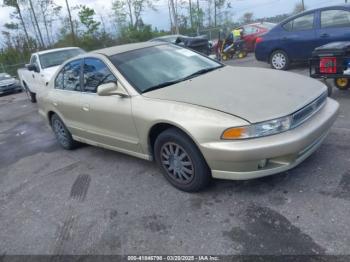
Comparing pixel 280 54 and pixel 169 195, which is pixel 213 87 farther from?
pixel 280 54

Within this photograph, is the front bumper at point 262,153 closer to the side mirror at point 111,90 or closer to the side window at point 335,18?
the side mirror at point 111,90

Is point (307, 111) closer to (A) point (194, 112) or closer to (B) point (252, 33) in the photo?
(A) point (194, 112)

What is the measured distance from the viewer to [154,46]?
15.2 feet

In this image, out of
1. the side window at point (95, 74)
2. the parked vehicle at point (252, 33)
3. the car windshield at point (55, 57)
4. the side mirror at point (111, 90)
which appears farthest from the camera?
the parked vehicle at point (252, 33)

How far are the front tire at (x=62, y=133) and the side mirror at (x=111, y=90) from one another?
194 cm

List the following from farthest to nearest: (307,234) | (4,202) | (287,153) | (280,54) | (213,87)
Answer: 1. (280,54)
2. (4,202)
3. (213,87)
4. (287,153)
5. (307,234)

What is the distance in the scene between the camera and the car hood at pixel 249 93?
3.07m

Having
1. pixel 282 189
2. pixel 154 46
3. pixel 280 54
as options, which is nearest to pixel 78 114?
pixel 154 46

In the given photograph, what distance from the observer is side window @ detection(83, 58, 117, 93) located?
4125mm

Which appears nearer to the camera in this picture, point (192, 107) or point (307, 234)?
point (307, 234)

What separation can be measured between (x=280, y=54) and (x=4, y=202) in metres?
7.73

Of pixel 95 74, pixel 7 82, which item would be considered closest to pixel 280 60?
pixel 95 74

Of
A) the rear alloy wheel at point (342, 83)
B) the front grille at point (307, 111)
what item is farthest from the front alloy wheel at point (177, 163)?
the rear alloy wheel at point (342, 83)

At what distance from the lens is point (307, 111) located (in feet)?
10.7
